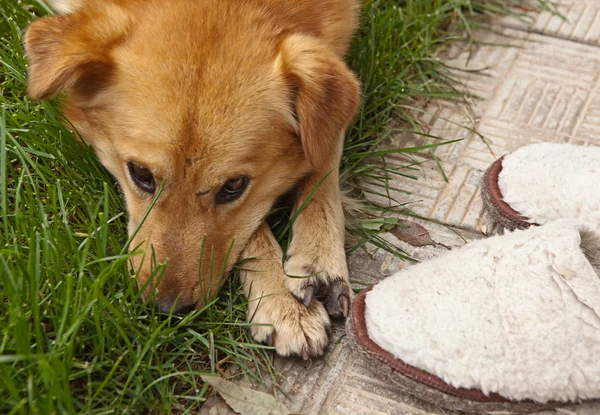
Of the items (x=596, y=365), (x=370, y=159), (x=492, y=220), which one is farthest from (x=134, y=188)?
(x=596, y=365)

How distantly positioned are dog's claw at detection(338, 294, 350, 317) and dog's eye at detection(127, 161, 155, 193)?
77 centimetres

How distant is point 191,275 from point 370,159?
1255mm

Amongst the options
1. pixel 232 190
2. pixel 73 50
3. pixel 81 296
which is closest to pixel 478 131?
pixel 232 190

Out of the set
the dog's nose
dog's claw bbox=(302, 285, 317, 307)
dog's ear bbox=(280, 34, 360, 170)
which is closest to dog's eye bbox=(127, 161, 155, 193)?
the dog's nose

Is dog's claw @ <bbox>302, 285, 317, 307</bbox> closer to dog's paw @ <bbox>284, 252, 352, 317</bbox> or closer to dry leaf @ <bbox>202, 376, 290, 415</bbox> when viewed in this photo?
dog's paw @ <bbox>284, 252, 352, 317</bbox>

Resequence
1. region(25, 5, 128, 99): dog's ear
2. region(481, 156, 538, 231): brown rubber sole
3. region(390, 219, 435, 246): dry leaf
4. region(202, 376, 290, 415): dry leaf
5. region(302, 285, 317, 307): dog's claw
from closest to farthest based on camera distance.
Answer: region(202, 376, 290, 415): dry leaf < region(25, 5, 128, 99): dog's ear < region(302, 285, 317, 307): dog's claw < region(481, 156, 538, 231): brown rubber sole < region(390, 219, 435, 246): dry leaf

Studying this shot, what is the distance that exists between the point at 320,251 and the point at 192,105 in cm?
75

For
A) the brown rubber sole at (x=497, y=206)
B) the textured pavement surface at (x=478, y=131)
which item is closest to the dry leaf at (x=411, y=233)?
the textured pavement surface at (x=478, y=131)

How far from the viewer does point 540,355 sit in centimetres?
217

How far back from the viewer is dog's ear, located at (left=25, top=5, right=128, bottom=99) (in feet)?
7.95

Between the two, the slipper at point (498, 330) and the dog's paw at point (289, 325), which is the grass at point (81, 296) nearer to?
the dog's paw at point (289, 325)

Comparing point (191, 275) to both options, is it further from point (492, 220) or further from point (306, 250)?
point (492, 220)

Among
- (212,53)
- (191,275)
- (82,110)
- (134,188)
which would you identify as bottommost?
(191,275)

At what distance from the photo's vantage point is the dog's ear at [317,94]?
2514 millimetres
